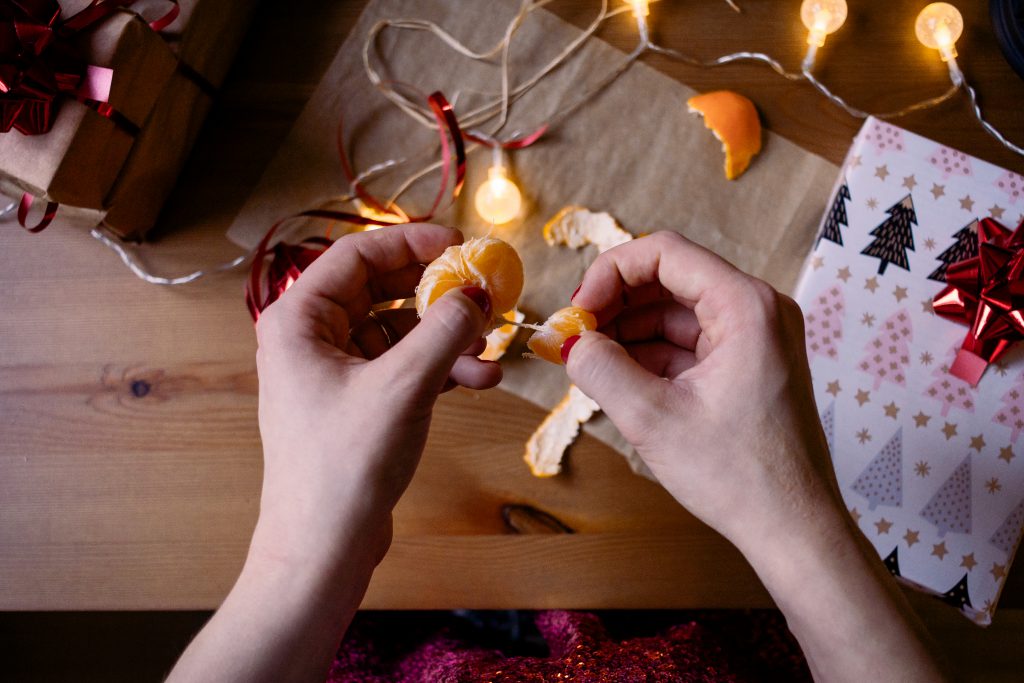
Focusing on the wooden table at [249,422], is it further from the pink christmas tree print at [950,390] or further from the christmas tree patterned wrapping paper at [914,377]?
the pink christmas tree print at [950,390]

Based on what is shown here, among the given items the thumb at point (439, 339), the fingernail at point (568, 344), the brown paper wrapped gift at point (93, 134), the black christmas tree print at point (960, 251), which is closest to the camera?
the thumb at point (439, 339)

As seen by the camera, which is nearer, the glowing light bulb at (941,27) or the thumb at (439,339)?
the thumb at (439,339)

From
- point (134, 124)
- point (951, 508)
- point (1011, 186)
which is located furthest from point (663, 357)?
point (134, 124)

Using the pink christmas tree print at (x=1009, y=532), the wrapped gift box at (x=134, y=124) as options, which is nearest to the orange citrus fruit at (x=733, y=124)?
the pink christmas tree print at (x=1009, y=532)

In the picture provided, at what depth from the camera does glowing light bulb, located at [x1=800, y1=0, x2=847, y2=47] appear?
96 cm

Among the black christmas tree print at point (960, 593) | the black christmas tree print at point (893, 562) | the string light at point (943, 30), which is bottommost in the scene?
the black christmas tree print at point (893, 562)

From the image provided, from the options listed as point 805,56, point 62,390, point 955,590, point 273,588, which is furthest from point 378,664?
point 805,56

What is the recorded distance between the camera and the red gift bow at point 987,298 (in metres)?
0.85

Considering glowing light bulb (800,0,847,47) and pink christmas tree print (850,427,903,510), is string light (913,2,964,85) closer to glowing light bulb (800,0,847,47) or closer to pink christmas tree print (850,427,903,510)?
glowing light bulb (800,0,847,47)

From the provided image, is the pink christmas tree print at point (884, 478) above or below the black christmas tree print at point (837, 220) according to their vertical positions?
below

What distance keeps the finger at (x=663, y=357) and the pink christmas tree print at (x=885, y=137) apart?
15.8 inches

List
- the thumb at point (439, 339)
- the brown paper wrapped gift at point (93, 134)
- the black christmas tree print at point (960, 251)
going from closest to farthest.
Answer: the thumb at point (439, 339) < the brown paper wrapped gift at point (93, 134) < the black christmas tree print at point (960, 251)

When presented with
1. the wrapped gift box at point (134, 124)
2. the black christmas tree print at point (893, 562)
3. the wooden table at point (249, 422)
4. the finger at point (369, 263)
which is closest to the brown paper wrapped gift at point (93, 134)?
the wrapped gift box at point (134, 124)

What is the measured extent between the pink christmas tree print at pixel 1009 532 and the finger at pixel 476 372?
2.21 feet
